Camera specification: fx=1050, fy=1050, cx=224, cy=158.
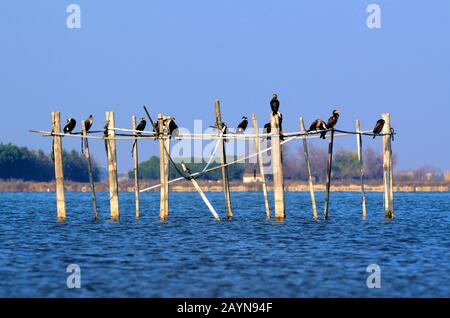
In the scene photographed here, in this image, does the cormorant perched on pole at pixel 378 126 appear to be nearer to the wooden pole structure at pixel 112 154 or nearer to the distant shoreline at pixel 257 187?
the wooden pole structure at pixel 112 154

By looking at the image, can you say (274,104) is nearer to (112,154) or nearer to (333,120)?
(333,120)

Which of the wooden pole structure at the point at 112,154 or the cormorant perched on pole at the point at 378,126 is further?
the wooden pole structure at the point at 112,154

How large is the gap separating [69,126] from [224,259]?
1297 centimetres

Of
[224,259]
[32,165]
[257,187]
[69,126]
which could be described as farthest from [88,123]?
[32,165]

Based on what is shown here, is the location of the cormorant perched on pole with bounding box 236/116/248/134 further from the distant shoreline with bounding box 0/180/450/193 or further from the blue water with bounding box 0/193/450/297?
the distant shoreline with bounding box 0/180/450/193

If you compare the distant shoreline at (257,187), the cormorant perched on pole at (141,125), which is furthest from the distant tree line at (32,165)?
the cormorant perched on pole at (141,125)

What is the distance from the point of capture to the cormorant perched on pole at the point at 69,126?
40716 mm

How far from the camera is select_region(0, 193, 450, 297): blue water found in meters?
23.8

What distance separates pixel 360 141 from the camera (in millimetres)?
40781

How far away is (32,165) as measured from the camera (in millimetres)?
175375

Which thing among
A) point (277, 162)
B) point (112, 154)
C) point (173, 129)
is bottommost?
point (277, 162)

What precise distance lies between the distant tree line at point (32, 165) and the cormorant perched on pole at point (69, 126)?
125 m

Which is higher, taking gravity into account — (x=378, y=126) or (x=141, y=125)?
(x=141, y=125)
